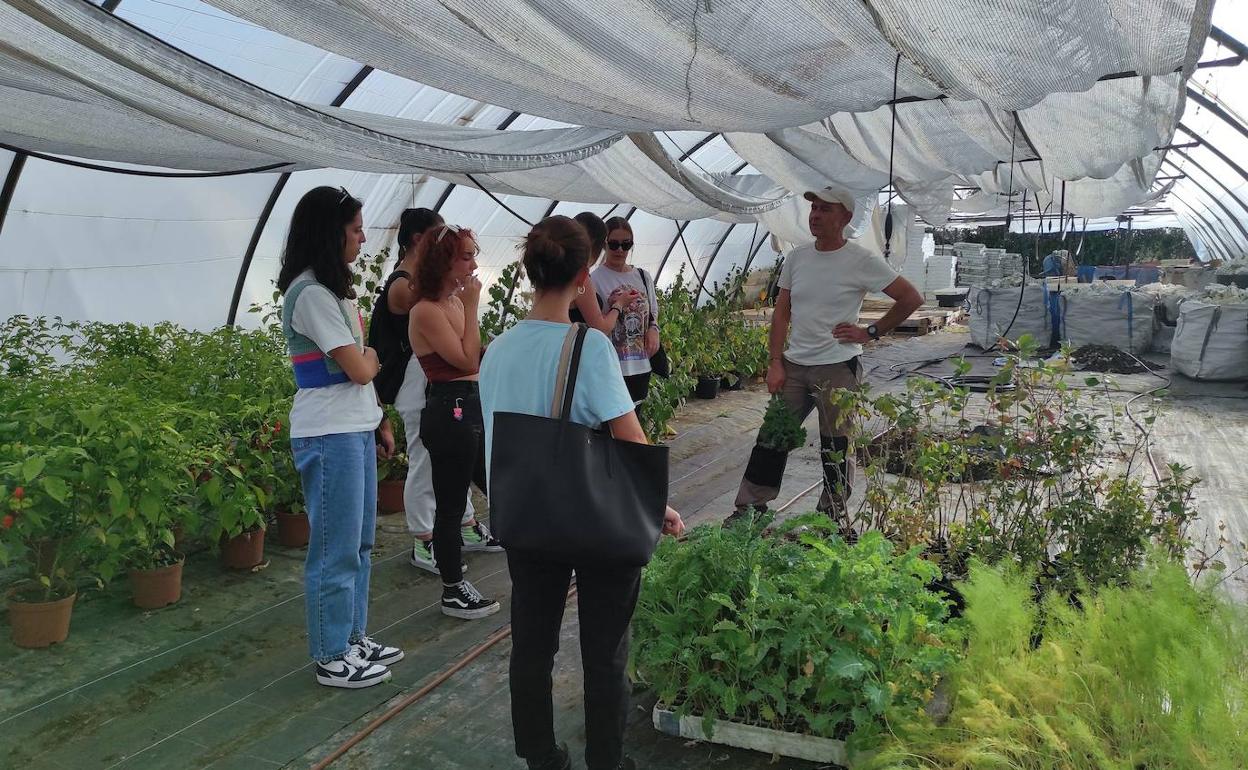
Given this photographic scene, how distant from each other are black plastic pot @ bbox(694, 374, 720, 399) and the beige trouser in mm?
4244

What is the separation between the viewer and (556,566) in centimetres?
217

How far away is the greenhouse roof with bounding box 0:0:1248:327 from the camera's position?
97.5 inches

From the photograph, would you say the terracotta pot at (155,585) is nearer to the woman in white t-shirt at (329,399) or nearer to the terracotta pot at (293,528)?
the terracotta pot at (293,528)

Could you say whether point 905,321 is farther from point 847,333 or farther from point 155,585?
point 155,585

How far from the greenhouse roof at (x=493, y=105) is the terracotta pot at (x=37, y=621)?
1741 mm

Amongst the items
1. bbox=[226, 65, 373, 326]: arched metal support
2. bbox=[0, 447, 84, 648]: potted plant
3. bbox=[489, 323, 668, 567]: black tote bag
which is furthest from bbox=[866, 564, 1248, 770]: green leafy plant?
bbox=[226, 65, 373, 326]: arched metal support

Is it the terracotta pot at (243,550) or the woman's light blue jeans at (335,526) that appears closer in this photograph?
the woman's light blue jeans at (335,526)

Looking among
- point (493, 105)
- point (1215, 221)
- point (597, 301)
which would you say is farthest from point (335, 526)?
point (1215, 221)

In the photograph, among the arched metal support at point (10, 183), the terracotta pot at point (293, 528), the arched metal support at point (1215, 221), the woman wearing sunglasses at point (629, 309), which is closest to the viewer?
the woman wearing sunglasses at point (629, 309)

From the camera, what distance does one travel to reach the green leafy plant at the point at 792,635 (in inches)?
93.8

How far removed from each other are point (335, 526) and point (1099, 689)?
2218 millimetres

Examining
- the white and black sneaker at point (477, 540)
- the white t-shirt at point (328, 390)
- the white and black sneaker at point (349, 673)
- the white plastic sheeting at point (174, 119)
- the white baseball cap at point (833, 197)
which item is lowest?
the white and black sneaker at point (349, 673)

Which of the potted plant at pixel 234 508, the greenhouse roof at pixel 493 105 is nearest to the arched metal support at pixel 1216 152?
the greenhouse roof at pixel 493 105

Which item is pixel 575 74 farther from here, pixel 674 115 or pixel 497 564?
pixel 497 564
